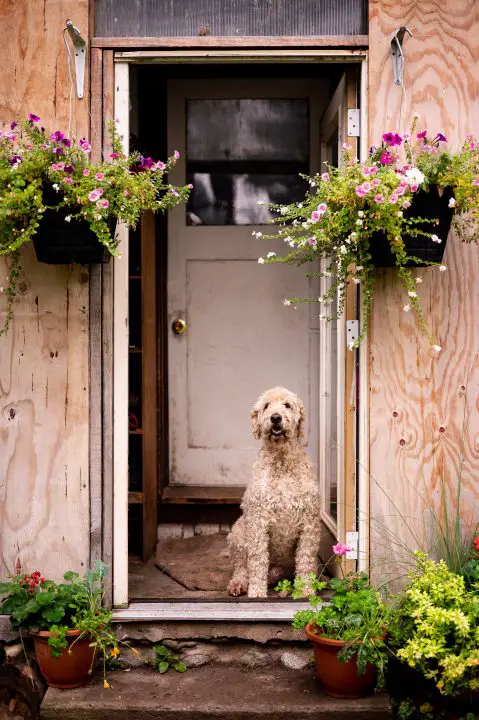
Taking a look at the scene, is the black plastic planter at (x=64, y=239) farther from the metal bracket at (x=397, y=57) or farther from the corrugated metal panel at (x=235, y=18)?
the metal bracket at (x=397, y=57)

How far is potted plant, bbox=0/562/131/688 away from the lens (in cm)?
343

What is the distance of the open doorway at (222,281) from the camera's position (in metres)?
5.46

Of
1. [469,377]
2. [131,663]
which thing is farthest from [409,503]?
[131,663]

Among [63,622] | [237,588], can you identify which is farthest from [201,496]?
[63,622]

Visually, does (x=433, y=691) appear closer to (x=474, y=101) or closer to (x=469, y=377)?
(x=469, y=377)

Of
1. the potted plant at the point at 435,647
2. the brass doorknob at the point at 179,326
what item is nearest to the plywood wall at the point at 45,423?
the potted plant at the point at 435,647

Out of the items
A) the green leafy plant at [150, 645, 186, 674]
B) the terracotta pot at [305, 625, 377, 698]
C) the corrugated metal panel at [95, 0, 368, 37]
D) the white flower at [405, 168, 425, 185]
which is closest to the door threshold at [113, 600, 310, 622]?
the green leafy plant at [150, 645, 186, 674]

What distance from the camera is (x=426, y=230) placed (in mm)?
3398

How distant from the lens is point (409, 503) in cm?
376

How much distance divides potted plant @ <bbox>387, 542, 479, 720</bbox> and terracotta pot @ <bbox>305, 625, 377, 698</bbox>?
0.14 meters

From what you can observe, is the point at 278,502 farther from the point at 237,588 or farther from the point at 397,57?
the point at 397,57

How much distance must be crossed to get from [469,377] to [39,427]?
2004 millimetres

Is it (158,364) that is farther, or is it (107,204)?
(158,364)

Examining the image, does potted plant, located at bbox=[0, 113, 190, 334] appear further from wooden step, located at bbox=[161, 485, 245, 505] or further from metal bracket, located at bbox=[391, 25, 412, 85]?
wooden step, located at bbox=[161, 485, 245, 505]
